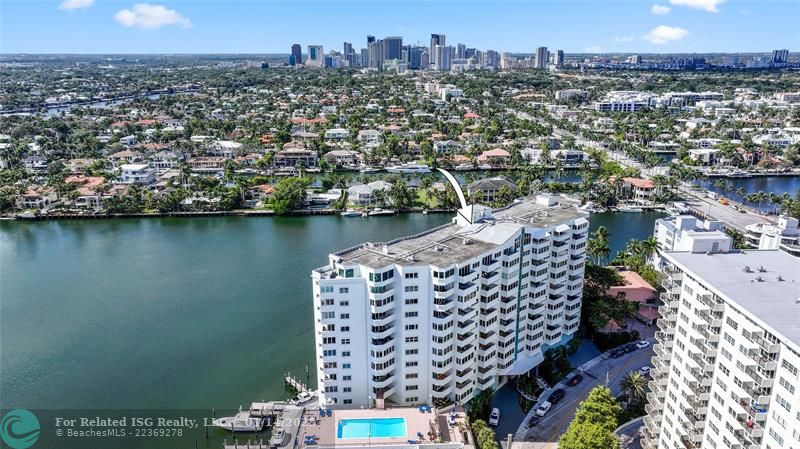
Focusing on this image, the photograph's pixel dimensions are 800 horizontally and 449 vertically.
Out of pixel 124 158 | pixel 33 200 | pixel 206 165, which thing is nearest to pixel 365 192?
pixel 206 165

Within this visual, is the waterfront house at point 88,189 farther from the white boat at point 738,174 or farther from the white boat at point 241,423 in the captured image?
the white boat at point 738,174

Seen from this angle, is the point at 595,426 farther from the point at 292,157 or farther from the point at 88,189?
the point at 292,157

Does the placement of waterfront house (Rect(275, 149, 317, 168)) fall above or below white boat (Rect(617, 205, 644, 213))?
above

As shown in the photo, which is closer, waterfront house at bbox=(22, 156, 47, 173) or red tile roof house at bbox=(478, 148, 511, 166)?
waterfront house at bbox=(22, 156, 47, 173)

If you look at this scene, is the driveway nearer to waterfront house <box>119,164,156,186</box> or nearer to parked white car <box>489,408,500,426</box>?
parked white car <box>489,408,500,426</box>

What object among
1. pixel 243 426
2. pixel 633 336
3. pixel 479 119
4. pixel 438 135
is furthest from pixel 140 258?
pixel 479 119

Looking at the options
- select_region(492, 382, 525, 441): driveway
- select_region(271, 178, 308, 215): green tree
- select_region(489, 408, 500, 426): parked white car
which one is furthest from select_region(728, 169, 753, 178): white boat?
select_region(489, 408, 500, 426): parked white car
